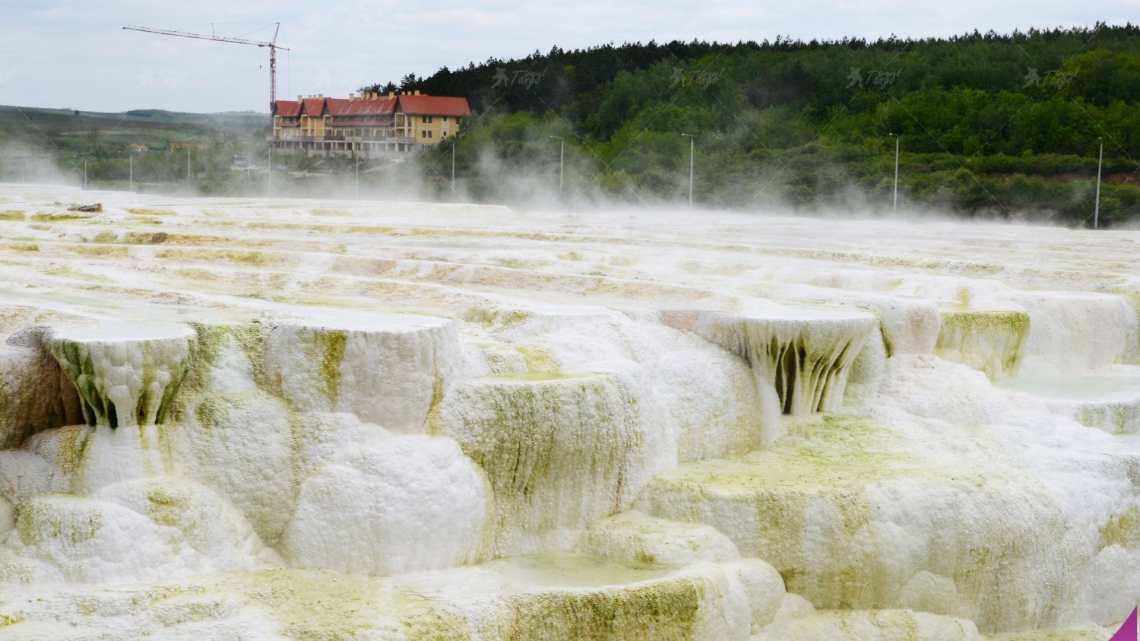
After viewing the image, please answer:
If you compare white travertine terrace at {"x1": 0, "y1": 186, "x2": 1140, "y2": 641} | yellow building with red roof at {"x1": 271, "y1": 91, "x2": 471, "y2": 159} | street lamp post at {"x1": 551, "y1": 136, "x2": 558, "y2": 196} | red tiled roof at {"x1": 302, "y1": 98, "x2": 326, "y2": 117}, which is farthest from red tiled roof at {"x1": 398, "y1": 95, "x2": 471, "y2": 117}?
white travertine terrace at {"x1": 0, "y1": 186, "x2": 1140, "y2": 641}

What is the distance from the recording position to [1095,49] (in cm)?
5144

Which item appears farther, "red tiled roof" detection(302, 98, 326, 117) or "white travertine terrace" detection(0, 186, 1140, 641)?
"red tiled roof" detection(302, 98, 326, 117)

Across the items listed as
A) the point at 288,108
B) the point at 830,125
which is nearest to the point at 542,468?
the point at 288,108

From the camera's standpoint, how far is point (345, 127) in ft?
148

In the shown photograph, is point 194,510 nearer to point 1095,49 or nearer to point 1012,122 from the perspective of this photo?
point 1012,122

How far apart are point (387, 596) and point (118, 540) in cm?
182

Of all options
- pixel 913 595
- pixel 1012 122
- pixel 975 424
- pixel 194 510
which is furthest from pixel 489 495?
pixel 1012 122

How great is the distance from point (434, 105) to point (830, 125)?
1603cm

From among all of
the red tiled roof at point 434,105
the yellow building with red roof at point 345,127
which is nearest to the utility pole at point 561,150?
the red tiled roof at point 434,105

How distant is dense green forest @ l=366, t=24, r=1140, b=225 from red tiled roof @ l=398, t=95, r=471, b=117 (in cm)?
90

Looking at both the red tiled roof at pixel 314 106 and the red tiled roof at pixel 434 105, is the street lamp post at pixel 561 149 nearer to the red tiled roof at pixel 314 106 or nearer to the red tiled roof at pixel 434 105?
the red tiled roof at pixel 434 105

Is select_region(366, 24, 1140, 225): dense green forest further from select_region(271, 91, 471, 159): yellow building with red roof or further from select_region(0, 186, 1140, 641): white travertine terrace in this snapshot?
select_region(0, 186, 1140, 641): white travertine terrace

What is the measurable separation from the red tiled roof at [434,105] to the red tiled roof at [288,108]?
5411 millimetres

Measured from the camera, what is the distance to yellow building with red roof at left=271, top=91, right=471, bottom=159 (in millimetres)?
43750
